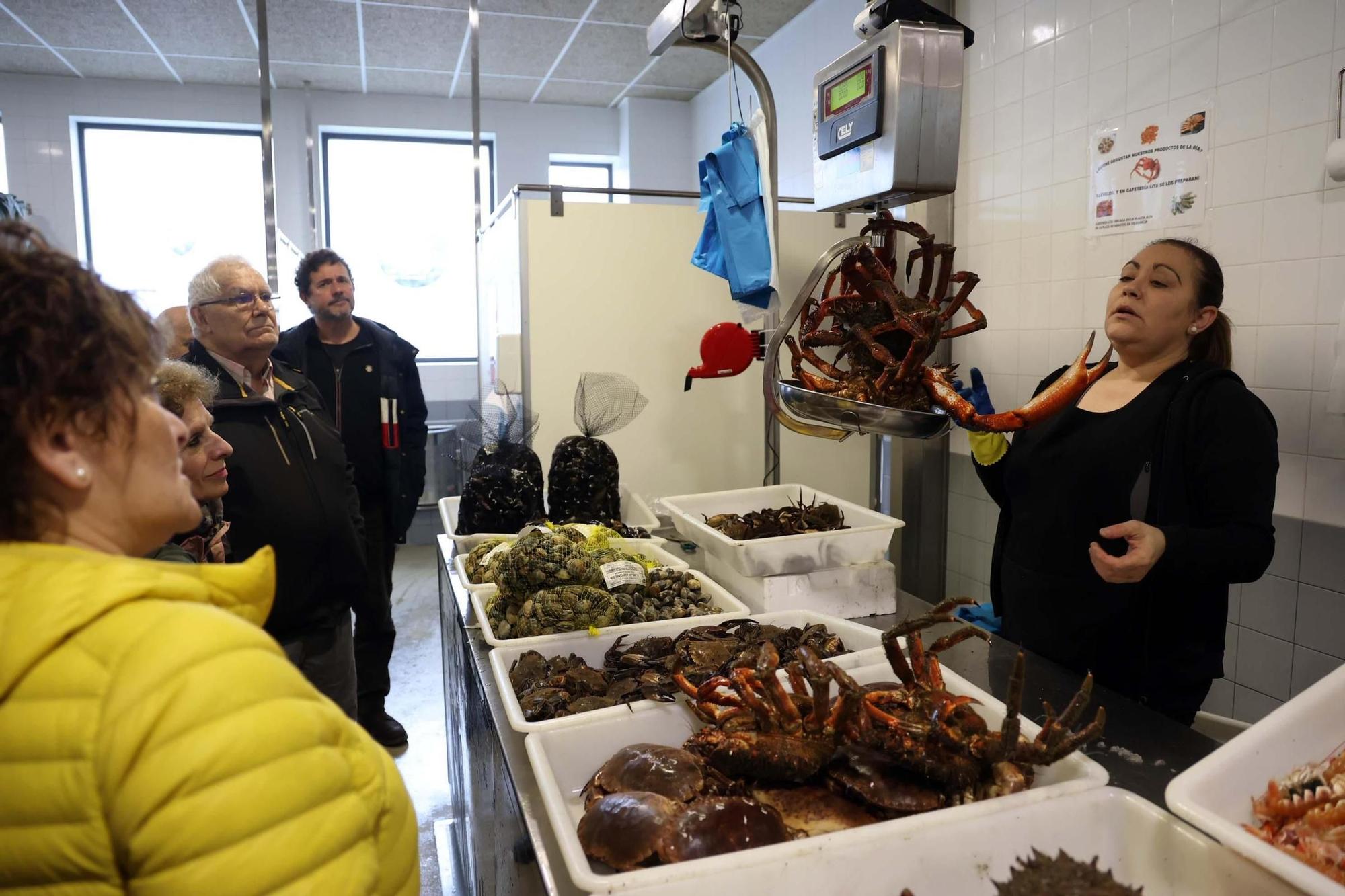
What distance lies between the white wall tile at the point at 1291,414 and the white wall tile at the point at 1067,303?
0.65 metres

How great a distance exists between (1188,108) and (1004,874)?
227 cm

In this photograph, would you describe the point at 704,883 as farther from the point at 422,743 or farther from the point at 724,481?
the point at 422,743

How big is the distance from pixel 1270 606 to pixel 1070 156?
1495mm

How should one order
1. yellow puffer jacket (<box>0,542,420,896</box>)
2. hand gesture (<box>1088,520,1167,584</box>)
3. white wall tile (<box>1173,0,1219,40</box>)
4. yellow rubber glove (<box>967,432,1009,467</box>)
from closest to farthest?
yellow puffer jacket (<box>0,542,420,896</box>) < hand gesture (<box>1088,520,1167,584</box>) < yellow rubber glove (<box>967,432,1009,467</box>) < white wall tile (<box>1173,0,1219,40</box>)

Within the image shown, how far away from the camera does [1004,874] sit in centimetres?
96

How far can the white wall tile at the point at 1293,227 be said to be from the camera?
81.6 inches

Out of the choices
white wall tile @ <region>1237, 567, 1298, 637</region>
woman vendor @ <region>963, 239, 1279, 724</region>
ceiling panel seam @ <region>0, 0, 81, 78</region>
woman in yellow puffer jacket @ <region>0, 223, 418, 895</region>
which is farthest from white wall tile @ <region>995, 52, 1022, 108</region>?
woman in yellow puffer jacket @ <region>0, 223, 418, 895</region>

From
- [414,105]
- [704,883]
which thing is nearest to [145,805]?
[704,883]

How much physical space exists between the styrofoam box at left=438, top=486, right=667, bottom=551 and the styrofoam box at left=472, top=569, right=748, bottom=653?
57 centimetres

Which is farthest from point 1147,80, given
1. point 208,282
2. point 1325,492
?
point 208,282

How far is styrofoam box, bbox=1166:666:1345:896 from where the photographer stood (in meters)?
0.80

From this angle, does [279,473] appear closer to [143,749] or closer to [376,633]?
[376,633]

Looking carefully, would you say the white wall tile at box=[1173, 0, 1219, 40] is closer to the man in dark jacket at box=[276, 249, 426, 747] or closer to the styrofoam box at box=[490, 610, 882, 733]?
the styrofoam box at box=[490, 610, 882, 733]

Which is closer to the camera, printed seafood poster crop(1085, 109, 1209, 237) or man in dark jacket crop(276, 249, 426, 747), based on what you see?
printed seafood poster crop(1085, 109, 1209, 237)
